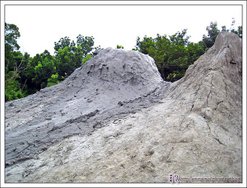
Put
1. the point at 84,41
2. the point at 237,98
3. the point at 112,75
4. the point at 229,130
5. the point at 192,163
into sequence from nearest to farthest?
the point at 192,163 < the point at 229,130 < the point at 237,98 < the point at 112,75 < the point at 84,41

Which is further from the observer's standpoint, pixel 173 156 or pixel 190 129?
pixel 190 129

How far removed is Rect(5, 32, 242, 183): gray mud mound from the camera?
5.23 metres

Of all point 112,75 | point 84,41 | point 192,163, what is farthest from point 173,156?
point 84,41

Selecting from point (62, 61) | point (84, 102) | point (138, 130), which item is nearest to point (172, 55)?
point (62, 61)

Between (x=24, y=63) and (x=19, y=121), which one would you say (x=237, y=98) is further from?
(x=24, y=63)

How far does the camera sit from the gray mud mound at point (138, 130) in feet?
17.1

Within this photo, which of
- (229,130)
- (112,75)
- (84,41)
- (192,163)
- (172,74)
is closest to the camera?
(192,163)

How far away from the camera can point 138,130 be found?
6469mm

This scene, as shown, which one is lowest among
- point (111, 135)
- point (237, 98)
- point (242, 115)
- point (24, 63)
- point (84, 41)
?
point (111, 135)

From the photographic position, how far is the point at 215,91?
6359mm

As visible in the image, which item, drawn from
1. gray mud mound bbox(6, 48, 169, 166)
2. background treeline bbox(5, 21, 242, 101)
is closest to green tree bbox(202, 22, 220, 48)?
background treeline bbox(5, 21, 242, 101)

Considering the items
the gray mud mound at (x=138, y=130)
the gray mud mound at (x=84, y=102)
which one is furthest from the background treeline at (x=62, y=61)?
the gray mud mound at (x=138, y=130)

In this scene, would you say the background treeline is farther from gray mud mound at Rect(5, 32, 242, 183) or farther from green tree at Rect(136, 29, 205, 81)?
gray mud mound at Rect(5, 32, 242, 183)

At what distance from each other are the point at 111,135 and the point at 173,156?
1.88 m
